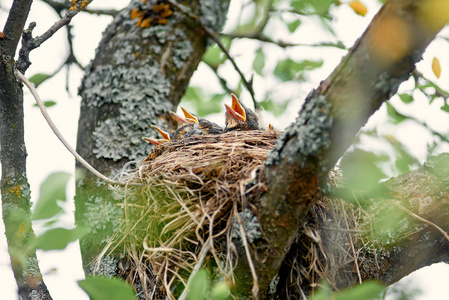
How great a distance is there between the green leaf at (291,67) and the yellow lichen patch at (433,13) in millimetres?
2204

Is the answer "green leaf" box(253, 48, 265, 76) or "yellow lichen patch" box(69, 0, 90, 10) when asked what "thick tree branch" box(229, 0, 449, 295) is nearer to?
"yellow lichen patch" box(69, 0, 90, 10)

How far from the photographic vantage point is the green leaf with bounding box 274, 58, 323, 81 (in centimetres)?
337

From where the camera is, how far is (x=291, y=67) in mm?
3473

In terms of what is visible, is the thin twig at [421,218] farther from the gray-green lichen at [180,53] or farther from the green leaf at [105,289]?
the gray-green lichen at [180,53]

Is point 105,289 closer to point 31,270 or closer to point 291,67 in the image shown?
point 31,270

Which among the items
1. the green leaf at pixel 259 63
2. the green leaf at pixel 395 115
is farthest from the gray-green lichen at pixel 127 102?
the green leaf at pixel 395 115

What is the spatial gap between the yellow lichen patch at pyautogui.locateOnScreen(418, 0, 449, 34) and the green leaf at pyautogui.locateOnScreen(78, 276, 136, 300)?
0.99 m

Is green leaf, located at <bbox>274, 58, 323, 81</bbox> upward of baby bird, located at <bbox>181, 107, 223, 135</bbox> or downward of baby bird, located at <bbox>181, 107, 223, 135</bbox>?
upward

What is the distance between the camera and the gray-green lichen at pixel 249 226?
61.5 inches

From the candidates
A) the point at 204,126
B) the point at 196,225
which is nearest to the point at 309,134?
the point at 196,225

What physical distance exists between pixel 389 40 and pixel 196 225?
1002mm

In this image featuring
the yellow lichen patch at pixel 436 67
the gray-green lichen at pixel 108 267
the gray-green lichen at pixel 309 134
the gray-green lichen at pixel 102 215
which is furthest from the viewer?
the yellow lichen patch at pixel 436 67

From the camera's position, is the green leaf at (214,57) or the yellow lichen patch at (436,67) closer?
the yellow lichen patch at (436,67)

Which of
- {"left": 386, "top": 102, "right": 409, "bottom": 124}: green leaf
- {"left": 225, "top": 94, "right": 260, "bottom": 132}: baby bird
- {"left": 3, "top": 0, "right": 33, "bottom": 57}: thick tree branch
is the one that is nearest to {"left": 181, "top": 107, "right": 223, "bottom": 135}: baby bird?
{"left": 225, "top": 94, "right": 260, "bottom": 132}: baby bird
